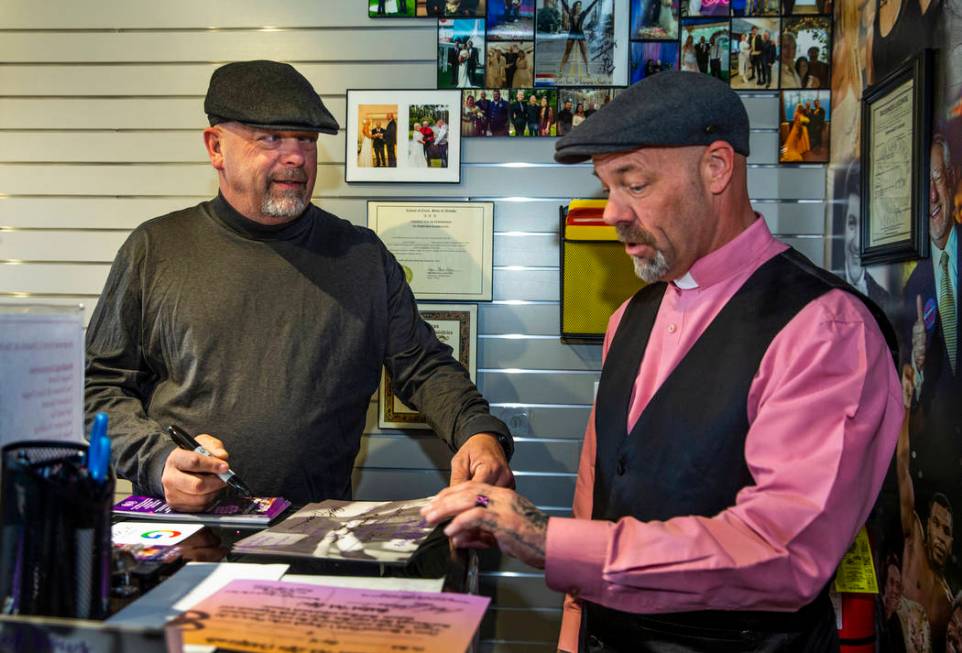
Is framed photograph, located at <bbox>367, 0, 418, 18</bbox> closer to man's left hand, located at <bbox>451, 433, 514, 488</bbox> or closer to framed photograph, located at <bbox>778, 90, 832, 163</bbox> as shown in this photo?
framed photograph, located at <bbox>778, 90, 832, 163</bbox>

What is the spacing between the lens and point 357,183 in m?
3.59

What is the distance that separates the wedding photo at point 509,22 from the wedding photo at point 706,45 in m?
0.64

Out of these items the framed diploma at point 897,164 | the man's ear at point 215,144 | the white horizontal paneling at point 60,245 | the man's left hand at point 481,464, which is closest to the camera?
the man's left hand at point 481,464

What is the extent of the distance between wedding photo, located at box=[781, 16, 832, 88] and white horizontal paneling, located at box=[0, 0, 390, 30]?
1.73 meters

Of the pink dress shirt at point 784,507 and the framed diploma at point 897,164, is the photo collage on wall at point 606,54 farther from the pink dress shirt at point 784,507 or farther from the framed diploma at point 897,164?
the pink dress shirt at point 784,507

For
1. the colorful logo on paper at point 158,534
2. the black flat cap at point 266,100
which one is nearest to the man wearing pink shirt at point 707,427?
the colorful logo on paper at point 158,534

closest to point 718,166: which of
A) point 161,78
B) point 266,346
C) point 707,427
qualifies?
point 707,427

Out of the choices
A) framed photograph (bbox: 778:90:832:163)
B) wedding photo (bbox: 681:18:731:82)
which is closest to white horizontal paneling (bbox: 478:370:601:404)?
framed photograph (bbox: 778:90:832:163)

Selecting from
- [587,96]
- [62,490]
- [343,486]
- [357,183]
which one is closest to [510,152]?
[587,96]

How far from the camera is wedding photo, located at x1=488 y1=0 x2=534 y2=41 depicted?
138 inches

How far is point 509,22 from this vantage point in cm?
350

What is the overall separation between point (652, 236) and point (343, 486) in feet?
4.26

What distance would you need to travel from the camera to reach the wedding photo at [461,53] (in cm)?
351

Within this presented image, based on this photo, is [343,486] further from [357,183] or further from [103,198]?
[103,198]
